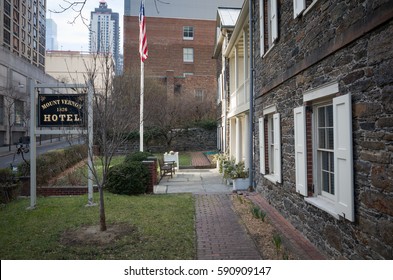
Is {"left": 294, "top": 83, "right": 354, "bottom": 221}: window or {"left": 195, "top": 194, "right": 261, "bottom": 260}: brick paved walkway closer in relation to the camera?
{"left": 294, "top": 83, "right": 354, "bottom": 221}: window

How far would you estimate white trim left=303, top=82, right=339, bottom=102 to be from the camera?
388cm

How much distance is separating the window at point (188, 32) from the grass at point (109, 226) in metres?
34.4

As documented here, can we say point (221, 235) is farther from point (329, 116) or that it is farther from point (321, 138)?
point (329, 116)

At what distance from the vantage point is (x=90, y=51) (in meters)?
6.63

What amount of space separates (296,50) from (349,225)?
310 centimetres

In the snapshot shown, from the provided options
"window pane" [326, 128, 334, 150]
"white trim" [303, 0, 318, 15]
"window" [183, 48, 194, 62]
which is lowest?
"window pane" [326, 128, 334, 150]

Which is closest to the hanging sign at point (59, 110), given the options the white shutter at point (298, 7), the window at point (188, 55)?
the white shutter at point (298, 7)

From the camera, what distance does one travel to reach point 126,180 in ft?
28.5

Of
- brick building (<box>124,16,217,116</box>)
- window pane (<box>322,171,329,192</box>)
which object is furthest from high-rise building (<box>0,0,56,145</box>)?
brick building (<box>124,16,217,116</box>)

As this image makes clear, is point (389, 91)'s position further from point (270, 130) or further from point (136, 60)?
point (136, 60)

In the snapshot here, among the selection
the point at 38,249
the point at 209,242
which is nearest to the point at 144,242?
the point at 209,242

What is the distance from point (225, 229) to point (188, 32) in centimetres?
3751

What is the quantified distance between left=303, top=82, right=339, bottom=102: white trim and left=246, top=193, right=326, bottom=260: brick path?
224 cm

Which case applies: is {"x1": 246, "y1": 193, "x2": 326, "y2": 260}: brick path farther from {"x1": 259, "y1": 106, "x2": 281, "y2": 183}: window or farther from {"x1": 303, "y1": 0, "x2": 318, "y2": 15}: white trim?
{"x1": 303, "y1": 0, "x2": 318, "y2": 15}: white trim
